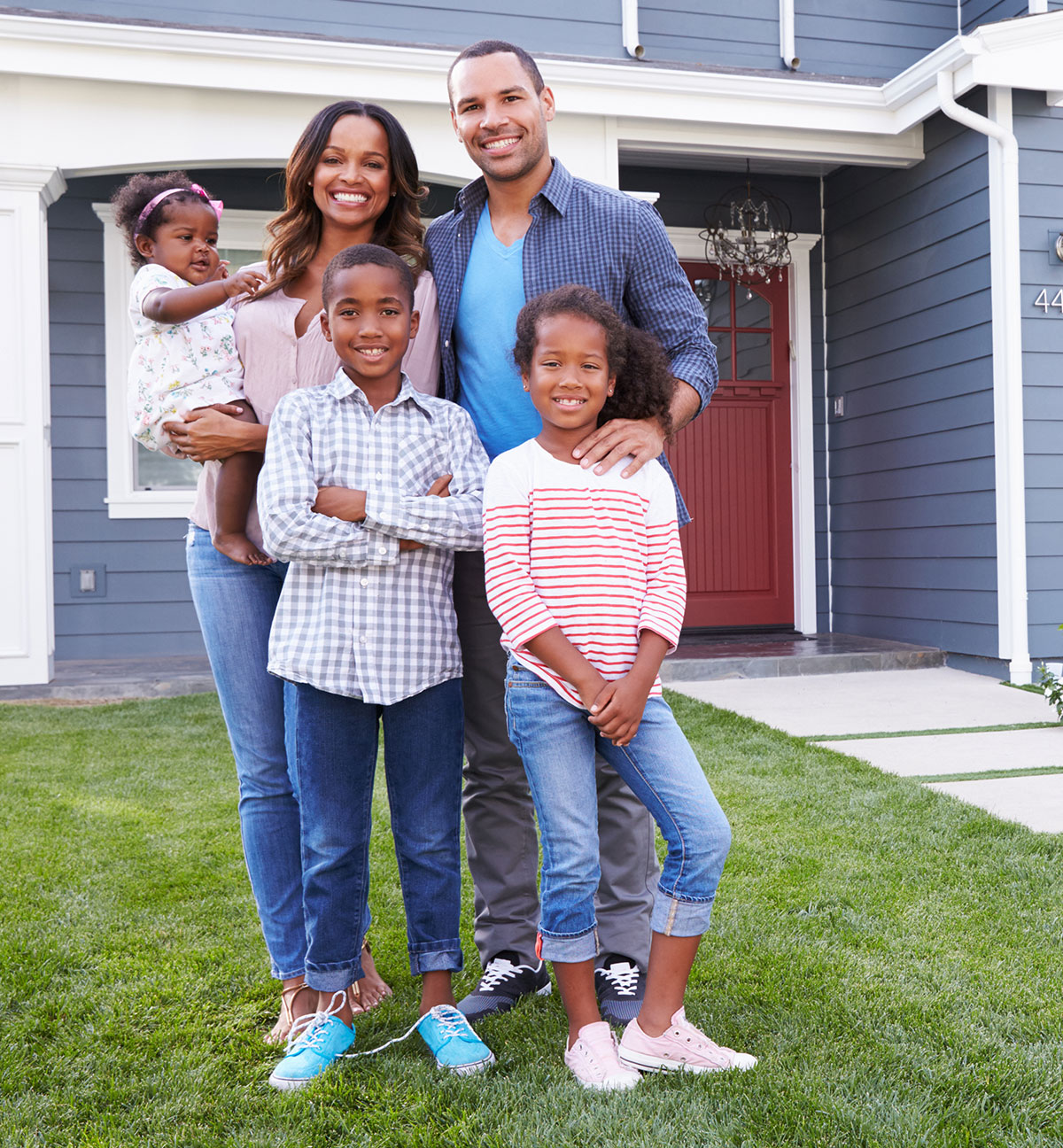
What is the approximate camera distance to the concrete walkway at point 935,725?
11.1ft

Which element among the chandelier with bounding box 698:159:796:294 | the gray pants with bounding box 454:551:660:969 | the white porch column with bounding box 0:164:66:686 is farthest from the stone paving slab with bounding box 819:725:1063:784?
the white porch column with bounding box 0:164:66:686

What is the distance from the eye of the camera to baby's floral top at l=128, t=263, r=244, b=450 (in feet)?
6.39

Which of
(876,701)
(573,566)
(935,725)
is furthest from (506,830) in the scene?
(876,701)

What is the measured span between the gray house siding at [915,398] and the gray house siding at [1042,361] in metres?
0.18

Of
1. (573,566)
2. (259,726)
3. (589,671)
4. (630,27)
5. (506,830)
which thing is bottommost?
(506,830)

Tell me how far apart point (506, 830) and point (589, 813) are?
1.31 ft

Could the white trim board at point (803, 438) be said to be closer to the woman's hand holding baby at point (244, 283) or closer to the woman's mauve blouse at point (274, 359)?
the woman's mauve blouse at point (274, 359)

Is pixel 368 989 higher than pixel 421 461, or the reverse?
pixel 421 461

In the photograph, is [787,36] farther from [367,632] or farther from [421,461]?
[367,632]

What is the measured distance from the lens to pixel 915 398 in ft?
20.0

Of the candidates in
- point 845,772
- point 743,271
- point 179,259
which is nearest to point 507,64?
point 179,259

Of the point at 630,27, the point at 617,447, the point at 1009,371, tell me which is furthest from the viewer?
the point at 630,27

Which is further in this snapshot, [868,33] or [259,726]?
[868,33]

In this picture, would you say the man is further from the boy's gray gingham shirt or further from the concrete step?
the concrete step
